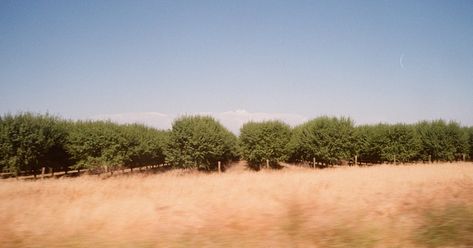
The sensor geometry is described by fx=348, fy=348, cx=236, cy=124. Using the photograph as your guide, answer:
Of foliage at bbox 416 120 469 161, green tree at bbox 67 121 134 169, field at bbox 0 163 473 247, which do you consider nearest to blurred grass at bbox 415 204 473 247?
field at bbox 0 163 473 247

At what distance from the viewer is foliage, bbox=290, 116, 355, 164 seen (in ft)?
147

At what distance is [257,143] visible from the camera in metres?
46.1

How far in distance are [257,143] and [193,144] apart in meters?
8.57

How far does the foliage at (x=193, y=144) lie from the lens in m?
43.5

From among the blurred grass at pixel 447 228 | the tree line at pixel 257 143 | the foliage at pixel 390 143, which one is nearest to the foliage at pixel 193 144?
the tree line at pixel 257 143

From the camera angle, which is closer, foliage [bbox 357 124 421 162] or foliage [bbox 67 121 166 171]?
foliage [bbox 67 121 166 171]

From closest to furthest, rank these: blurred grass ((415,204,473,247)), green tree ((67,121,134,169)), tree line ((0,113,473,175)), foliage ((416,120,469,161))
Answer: blurred grass ((415,204,473,247)), green tree ((67,121,134,169)), tree line ((0,113,473,175)), foliage ((416,120,469,161))

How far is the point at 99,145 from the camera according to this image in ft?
134

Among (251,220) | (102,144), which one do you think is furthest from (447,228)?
(102,144)

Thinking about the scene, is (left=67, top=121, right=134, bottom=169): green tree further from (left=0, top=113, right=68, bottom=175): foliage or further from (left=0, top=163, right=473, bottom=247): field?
(left=0, top=163, right=473, bottom=247): field

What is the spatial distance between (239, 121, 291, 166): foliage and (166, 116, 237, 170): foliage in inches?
129

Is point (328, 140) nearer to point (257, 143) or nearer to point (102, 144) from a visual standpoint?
point (257, 143)

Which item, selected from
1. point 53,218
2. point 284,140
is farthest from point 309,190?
point 284,140

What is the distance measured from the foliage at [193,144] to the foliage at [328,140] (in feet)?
34.7
